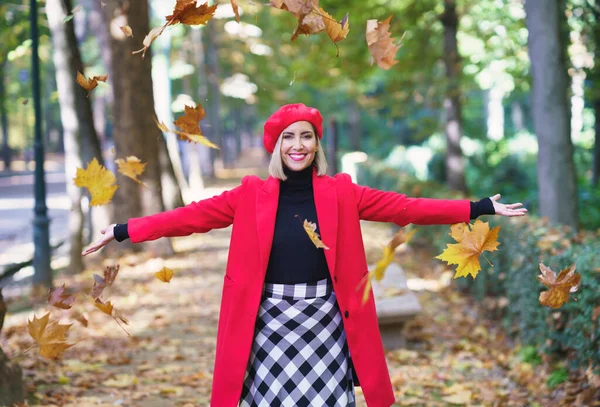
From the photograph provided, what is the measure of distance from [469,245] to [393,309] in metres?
3.13

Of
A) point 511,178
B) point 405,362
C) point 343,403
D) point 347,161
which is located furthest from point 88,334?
point 347,161

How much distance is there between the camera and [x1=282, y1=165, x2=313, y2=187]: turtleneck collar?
3527 mm

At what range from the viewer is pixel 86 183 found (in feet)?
13.8

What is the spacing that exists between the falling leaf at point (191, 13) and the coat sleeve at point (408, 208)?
3.75ft

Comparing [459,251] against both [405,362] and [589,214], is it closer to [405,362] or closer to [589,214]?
[405,362]

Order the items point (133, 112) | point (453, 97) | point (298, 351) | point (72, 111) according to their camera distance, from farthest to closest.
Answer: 1. point (453, 97)
2. point (133, 112)
3. point (72, 111)
4. point (298, 351)

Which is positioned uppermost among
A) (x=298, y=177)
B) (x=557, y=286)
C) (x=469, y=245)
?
(x=298, y=177)

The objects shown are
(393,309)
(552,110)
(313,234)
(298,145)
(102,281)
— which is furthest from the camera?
(552,110)

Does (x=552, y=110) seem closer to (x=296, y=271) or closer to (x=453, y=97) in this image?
(x=296, y=271)

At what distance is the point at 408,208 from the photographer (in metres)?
3.50

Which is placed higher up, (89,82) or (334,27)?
(334,27)

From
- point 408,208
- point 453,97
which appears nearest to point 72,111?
point 453,97

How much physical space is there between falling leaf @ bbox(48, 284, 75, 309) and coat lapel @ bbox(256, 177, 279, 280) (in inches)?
45.6

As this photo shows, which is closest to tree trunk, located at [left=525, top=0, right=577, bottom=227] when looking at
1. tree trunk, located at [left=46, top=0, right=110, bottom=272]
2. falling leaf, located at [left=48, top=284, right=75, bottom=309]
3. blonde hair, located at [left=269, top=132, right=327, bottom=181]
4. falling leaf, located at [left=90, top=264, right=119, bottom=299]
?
blonde hair, located at [left=269, top=132, right=327, bottom=181]
